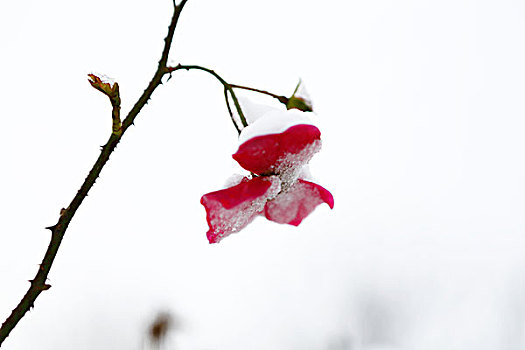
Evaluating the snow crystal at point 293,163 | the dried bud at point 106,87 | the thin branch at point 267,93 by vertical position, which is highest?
the thin branch at point 267,93

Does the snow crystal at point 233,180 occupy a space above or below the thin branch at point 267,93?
below

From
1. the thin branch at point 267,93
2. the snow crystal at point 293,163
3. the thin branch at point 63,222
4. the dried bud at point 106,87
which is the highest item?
the thin branch at point 267,93

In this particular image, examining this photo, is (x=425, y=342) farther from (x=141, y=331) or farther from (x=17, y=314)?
(x=17, y=314)

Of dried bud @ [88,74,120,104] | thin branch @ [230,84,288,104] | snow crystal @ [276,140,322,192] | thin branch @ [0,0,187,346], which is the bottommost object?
thin branch @ [0,0,187,346]

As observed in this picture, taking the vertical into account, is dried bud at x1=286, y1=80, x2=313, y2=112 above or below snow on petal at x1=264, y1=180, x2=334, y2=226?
above

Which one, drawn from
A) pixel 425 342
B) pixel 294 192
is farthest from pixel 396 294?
pixel 294 192

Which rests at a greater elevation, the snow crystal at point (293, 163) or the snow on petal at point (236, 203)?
the snow crystal at point (293, 163)
